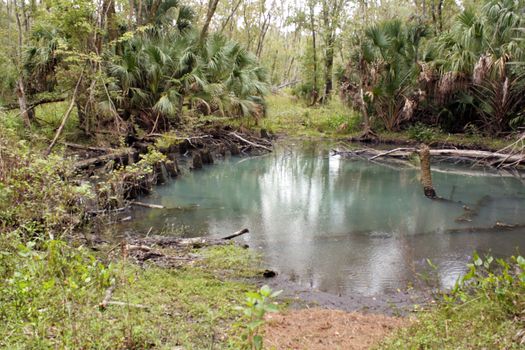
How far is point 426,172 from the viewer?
10766 millimetres

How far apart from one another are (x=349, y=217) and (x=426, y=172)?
8.70 feet

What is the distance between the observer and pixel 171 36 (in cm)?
1606

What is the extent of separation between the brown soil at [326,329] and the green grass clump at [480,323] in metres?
0.43

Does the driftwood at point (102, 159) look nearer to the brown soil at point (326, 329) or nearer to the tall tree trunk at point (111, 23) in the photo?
the tall tree trunk at point (111, 23)

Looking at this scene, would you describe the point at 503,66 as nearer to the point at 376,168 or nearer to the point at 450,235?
the point at 376,168

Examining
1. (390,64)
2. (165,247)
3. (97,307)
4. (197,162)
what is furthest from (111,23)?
(97,307)

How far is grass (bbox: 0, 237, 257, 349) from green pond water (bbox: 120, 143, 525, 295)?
6.16 feet

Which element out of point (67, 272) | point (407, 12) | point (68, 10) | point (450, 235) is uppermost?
point (407, 12)

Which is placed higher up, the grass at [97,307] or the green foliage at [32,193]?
the green foliage at [32,193]

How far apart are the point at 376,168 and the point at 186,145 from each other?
720 cm

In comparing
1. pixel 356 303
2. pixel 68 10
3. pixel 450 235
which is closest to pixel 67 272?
pixel 356 303

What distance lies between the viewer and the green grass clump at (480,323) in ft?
10.2

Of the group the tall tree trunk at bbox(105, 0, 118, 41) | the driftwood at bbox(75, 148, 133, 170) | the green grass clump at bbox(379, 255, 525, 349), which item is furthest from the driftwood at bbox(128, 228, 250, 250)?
the tall tree trunk at bbox(105, 0, 118, 41)

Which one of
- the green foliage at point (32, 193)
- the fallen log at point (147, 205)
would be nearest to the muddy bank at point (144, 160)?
the fallen log at point (147, 205)
